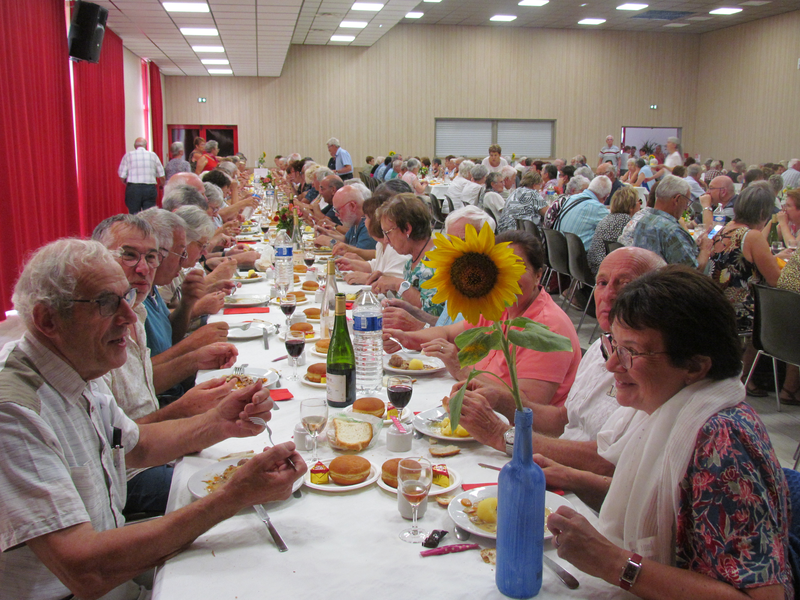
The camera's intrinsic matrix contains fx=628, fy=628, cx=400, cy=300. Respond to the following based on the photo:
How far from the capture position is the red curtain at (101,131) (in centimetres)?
888

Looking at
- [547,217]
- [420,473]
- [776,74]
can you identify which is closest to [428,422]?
[420,473]

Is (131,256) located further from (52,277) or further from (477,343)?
(477,343)

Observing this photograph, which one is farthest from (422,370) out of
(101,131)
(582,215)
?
(101,131)

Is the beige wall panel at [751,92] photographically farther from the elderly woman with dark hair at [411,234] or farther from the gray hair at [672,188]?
the elderly woman with dark hair at [411,234]

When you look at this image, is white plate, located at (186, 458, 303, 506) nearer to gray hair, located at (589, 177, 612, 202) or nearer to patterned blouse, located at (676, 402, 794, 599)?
patterned blouse, located at (676, 402, 794, 599)

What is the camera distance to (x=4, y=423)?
1.14m

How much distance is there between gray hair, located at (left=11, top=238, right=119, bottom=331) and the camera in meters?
1.29

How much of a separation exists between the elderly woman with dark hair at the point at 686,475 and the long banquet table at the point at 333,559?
100 mm

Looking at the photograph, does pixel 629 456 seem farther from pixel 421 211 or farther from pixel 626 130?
pixel 626 130

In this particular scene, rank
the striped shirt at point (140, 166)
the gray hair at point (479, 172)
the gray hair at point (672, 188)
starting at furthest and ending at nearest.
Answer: the striped shirt at point (140, 166) < the gray hair at point (479, 172) < the gray hair at point (672, 188)

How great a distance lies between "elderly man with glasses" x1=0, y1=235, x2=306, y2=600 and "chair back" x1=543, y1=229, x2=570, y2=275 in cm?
510

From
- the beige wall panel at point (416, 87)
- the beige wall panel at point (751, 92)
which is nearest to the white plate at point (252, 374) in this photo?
the beige wall panel at point (416, 87)

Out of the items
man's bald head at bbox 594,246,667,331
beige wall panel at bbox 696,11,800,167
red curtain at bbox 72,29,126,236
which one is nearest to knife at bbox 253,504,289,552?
man's bald head at bbox 594,246,667,331

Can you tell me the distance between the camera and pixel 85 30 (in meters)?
7.88
